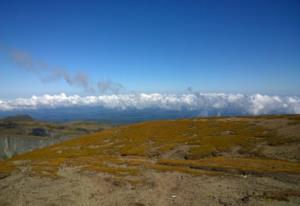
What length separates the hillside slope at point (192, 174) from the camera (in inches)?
1209

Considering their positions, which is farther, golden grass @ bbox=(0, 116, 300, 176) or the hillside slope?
golden grass @ bbox=(0, 116, 300, 176)

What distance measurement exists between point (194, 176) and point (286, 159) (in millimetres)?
24004

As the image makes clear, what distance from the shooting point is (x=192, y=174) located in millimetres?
41562

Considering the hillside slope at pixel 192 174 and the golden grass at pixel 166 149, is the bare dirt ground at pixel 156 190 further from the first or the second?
the golden grass at pixel 166 149

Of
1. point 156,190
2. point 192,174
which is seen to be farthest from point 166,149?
point 156,190

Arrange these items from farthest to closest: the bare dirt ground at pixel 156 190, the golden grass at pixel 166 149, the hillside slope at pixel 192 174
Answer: the golden grass at pixel 166 149
the hillside slope at pixel 192 174
the bare dirt ground at pixel 156 190

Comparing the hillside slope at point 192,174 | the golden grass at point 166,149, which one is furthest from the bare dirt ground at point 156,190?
the golden grass at point 166,149

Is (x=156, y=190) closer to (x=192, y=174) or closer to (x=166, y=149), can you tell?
(x=192, y=174)

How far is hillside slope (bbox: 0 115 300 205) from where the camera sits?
101ft

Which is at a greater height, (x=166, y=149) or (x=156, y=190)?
(x=156, y=190)

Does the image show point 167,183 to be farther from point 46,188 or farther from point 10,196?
point 10,196

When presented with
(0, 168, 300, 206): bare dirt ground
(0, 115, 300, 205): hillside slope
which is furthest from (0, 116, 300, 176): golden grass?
(0, 168, 300, 206): bare dirt ground

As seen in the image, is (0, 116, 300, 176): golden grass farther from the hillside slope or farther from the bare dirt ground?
the bare dirt ground

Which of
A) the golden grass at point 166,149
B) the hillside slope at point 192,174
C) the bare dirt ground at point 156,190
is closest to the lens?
the bare dirt ground at point 156,190
